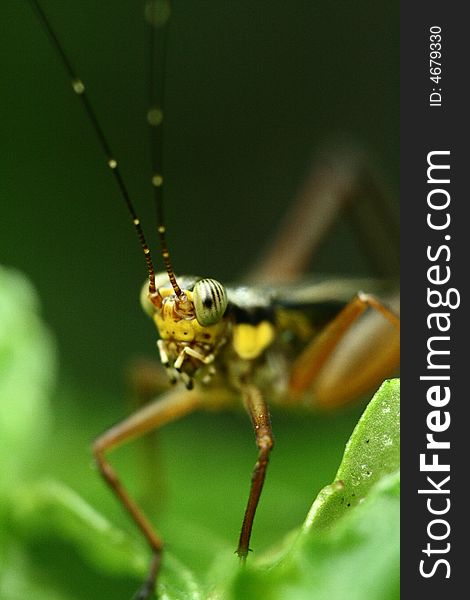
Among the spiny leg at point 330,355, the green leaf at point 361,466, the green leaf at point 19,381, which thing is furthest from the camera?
the spiny leg at point 330,355

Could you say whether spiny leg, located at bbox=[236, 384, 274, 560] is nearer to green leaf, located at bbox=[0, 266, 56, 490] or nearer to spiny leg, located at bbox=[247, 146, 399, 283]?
green leaf, located at bbox=[0, 266, 56, 490]

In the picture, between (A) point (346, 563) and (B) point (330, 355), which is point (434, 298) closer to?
(A) point (346, 563)

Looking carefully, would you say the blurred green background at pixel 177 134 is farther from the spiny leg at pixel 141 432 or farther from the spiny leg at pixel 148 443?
the spiny leg at pixel 141 432

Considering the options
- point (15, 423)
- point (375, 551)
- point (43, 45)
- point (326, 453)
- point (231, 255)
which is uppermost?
point (43, 45)

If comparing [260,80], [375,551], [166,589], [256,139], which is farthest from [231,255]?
[375,551]

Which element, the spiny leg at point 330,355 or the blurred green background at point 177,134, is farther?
the blurred green background at point 177,134

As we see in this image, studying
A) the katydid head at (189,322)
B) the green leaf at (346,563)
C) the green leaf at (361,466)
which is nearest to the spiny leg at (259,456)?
the katydid head at (189,322)

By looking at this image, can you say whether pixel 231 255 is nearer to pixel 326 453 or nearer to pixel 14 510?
Result: pixel 326 453
